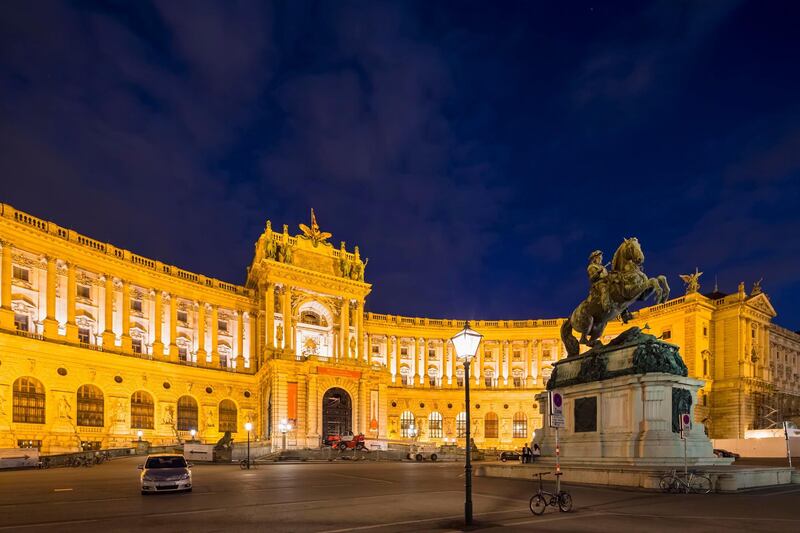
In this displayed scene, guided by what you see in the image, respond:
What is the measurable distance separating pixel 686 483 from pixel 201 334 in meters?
56.4

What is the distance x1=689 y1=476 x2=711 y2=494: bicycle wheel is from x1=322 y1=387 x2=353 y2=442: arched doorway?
2009 inches

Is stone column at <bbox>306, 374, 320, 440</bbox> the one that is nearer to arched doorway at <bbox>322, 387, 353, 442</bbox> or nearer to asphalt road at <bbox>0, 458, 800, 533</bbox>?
arched doorway at <bbox>322, 387, 353, 442</bbox>

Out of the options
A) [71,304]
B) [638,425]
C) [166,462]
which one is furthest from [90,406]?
[638,425]

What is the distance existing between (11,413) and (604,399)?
44429 millimetres

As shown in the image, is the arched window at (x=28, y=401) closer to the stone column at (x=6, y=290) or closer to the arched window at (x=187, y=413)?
the stone column at (x=6, y=290)

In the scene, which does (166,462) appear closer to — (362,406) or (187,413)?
(187,413)

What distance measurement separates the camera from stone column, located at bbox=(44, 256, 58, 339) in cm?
4991

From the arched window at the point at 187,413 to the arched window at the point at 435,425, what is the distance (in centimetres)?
3402

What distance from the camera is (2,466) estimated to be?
36.9 metres

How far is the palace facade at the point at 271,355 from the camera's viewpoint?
49094 millimetres

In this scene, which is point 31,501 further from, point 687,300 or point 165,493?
point 687,300

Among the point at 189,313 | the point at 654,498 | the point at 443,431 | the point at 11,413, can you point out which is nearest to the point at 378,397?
the point at 443,431

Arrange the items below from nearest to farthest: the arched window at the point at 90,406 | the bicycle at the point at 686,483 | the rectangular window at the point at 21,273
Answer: the bicycle at the point at 686,483 → the rectangular window at the point at 21,273 → the arched window at the point at 90,406

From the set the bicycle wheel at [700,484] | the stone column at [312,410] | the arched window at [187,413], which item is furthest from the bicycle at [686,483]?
the arched window at [187,413]
